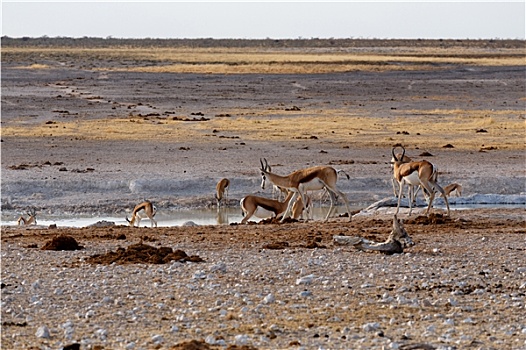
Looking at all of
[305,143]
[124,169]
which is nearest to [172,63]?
[305,143]

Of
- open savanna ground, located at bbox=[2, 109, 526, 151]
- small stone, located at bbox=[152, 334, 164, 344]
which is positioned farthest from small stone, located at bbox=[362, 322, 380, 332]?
open savanna ground, located at bbox=[2, 109, 526, 151]

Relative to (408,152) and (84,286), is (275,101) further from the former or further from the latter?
(84,286)

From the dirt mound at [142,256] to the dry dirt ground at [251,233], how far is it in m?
0.08

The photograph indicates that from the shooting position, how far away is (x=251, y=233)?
13.2 metres

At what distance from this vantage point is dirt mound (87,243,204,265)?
420 inches

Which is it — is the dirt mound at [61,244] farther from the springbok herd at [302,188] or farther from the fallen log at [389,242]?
the springbok herd at [302,188]

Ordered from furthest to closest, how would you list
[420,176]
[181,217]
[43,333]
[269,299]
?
[181,217], [420,176], [269,299], [43,333]

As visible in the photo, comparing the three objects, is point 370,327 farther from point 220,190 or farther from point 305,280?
point 220,190

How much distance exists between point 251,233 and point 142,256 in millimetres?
2682

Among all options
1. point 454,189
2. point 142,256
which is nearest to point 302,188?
point 454,189

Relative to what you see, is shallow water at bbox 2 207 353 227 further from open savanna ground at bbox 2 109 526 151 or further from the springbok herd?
open savanna ground at bbox 2 109 526 151

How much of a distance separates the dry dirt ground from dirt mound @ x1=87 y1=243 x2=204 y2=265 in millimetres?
80

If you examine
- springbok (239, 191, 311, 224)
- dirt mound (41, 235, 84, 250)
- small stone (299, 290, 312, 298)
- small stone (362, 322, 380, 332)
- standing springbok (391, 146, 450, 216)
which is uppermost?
standing springbok (391, 146, 450, 216)

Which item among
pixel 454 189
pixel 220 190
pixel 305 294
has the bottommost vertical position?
pixel 220 190
